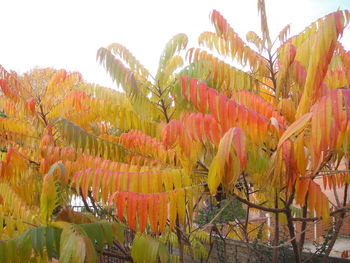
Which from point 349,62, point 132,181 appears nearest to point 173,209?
point 132,181

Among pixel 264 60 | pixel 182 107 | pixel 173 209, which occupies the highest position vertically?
pixel 264 60

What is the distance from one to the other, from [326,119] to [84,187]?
170 cm

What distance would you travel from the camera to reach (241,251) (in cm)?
658

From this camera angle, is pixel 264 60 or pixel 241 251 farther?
pixel 241 251

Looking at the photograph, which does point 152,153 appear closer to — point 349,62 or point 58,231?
point 58,231

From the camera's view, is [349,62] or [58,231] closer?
[58,231]

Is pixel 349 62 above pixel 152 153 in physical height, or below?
above

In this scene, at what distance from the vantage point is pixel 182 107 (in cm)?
326

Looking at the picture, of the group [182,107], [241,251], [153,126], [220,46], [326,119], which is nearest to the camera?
[326,119]

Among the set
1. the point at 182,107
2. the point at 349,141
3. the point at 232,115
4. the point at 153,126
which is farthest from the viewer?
the point at 153,126

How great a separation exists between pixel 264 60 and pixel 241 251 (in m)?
4.45

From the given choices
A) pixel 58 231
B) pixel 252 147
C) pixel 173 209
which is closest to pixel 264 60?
pixel 252 147

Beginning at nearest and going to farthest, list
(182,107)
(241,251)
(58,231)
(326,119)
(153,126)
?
(326,119), (58,231), (182,107), (153,126), (241,251)

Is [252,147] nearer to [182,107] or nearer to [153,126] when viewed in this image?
[182,107]
